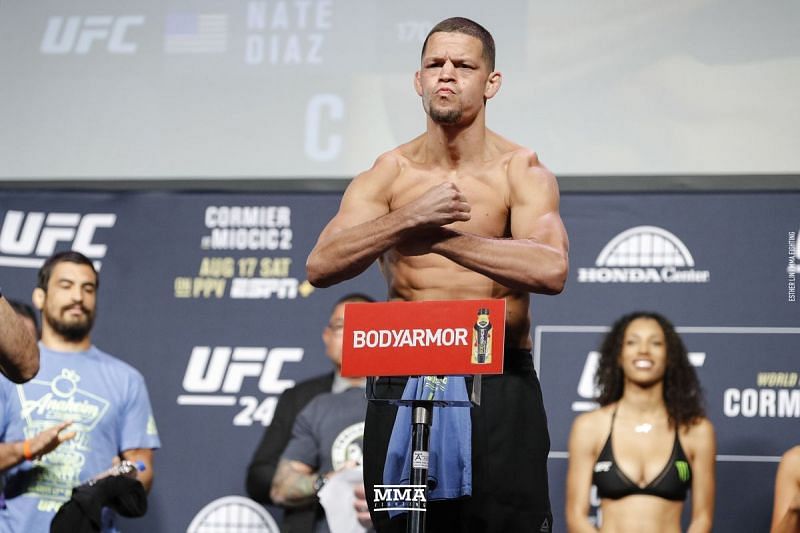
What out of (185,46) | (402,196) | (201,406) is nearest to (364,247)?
(402,196)

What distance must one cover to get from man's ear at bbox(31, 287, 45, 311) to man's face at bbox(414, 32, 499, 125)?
288 centimetres

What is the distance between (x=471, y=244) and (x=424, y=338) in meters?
0.42

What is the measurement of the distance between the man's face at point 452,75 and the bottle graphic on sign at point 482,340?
75 cm

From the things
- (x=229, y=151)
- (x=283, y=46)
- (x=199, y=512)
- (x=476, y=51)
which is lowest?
(x=199, y=512)

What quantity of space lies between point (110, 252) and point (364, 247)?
9.86 ft

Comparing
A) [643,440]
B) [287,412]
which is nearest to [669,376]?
[643,440]

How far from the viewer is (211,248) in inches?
222

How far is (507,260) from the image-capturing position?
2.88 meters

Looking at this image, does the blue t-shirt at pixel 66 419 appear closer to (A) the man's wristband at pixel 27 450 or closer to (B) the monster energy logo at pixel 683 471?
(A) the man's wristband at pixel 27 450

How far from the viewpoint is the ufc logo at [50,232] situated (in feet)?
18.7

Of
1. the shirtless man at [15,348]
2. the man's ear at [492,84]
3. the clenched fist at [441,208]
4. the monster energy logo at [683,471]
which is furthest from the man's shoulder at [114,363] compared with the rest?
the clenched fist at [441,208]

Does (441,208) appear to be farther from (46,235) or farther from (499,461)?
(46,235)

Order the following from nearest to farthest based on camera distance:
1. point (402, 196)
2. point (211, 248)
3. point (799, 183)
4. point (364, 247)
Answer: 1. point (364, 247)
2. point (402, 196)
3. point (799, 183)
4. point (211, 248)

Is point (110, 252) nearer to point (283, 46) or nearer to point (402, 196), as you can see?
point (283, 46)
